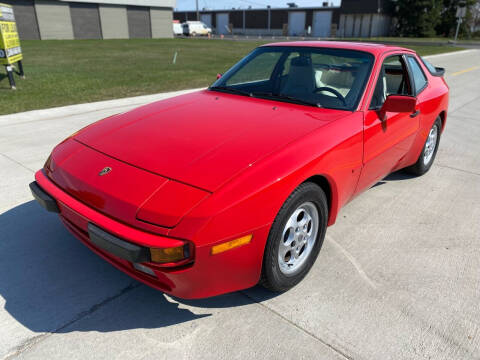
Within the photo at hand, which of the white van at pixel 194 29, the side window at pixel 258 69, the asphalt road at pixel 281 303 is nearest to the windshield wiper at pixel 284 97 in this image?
A: the side window at pixel 258 69

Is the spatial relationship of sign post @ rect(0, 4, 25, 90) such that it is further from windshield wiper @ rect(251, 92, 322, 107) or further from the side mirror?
the side mirror

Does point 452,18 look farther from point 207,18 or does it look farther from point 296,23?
point 207,18

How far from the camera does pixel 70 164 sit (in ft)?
7.86

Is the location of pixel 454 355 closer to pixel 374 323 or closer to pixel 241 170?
pixel 374 323

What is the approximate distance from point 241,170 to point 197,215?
379 millimetres

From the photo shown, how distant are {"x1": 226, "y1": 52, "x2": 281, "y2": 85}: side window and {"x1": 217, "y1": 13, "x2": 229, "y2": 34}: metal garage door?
7334 centimetres

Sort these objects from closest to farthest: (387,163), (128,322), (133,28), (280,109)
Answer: (128,322) → (280,109) → (387,163) → (133,28)

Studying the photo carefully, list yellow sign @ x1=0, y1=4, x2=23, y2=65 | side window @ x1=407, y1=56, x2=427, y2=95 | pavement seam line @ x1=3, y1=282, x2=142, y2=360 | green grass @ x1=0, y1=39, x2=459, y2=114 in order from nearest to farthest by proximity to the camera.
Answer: pavement seam line @ x1=3, y1=282, x2=142, y2=360 < side window @ x1=407, y1=56, x2=427, y2=95 < green grass @ x1=0, y1=39, x2=459, y2=114 < yellow sign @ x1=0, y1=4, x2=23, y2=65

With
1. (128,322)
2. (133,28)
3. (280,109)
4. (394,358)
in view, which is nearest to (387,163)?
(280,109)

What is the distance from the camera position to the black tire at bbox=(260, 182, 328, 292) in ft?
6.95

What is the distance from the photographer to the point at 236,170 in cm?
206

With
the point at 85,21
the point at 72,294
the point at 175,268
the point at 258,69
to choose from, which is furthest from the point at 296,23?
the point at 175,268

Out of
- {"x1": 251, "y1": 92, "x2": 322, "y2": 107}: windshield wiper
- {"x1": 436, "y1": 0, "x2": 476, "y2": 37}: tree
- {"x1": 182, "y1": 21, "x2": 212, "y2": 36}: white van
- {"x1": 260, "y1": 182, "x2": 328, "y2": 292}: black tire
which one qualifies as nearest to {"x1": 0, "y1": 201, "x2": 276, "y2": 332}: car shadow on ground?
{"x1": 260, "y1": 182, "x2": 328, "y2": 292}: black tire

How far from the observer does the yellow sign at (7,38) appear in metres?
8.73
